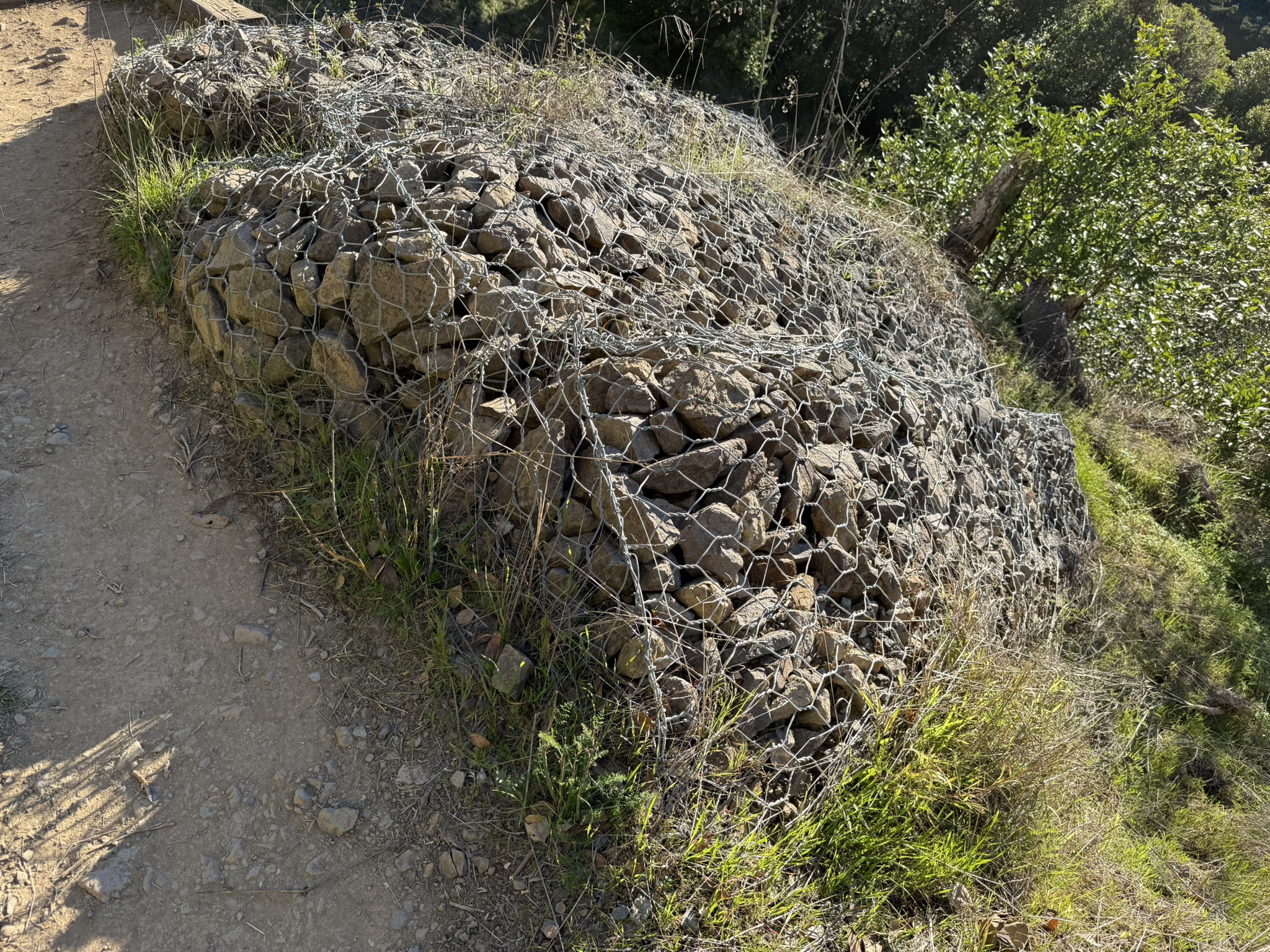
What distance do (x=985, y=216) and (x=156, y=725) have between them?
19.2ft

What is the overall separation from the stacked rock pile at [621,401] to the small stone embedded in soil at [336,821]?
51 cm

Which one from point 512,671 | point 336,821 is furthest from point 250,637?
point 512,671

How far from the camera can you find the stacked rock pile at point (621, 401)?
7.64ft

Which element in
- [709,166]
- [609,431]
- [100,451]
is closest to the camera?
[609,431]

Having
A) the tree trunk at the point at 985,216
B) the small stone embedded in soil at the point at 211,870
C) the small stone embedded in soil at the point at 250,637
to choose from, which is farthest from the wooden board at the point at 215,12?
the tree trunk at the point at 985,216

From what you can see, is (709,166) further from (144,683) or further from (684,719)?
(144,683)

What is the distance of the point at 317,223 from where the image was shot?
9.26ft

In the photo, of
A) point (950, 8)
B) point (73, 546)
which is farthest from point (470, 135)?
point (950, 8)

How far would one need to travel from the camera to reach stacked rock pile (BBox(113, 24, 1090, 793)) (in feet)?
7.64

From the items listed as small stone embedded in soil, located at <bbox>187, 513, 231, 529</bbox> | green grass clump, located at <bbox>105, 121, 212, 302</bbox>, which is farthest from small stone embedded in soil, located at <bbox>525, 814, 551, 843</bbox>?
green grass clump, located at <bbox>105, 121, 212, 302</bbox>

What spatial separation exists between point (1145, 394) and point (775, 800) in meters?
5.33

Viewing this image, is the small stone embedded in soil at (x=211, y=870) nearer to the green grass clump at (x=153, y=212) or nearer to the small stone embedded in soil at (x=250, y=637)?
the small stone embedded in soil at (x=250, y=637)

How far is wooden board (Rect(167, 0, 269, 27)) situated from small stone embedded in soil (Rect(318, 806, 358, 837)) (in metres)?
4.13

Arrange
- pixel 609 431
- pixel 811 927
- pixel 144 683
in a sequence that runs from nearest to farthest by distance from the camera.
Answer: pixel 811 927 → pixel 144 683 → pixel 609 431
